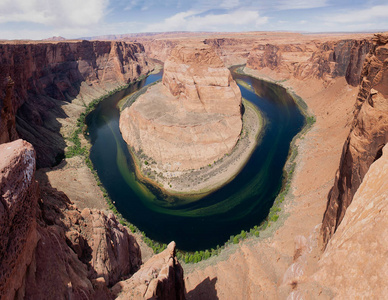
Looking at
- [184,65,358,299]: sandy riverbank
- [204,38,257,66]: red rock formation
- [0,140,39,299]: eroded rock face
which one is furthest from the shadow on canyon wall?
[204,38,257,66]: red rock formation

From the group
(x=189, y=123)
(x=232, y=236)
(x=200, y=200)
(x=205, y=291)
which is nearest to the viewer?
(x=205, y=291)

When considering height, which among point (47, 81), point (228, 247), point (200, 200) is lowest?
point (228, 247)

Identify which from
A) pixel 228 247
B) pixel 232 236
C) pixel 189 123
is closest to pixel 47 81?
pixel 189 123

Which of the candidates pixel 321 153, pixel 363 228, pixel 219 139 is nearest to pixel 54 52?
pixel 219 139

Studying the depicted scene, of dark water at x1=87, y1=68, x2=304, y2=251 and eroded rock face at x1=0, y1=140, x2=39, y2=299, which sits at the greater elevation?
eroded rock face at x1=0, y1=140, x2=39, y2=299

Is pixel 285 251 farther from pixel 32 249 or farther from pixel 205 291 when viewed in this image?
pixel 32 249

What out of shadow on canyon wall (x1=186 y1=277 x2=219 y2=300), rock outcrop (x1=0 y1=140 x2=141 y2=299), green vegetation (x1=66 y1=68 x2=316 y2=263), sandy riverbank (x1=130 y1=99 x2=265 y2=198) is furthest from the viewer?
sandy riverbank (x1=130 y1=99 x2=265 y2=198)

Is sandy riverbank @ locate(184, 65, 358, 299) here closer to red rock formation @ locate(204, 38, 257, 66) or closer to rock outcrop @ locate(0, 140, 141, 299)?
rock outcrop @ locate(0, 140, 141, 299)
